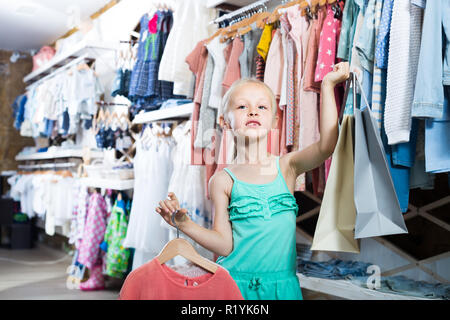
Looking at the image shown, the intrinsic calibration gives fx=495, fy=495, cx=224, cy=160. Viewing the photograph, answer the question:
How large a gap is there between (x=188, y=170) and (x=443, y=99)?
1.68 metres

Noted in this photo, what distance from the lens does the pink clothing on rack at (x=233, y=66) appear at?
2.58 meters

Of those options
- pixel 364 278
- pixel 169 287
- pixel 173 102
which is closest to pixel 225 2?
pixel 173 102

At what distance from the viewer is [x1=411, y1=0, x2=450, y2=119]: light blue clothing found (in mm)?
1588

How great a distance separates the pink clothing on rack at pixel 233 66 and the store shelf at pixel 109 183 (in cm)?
134

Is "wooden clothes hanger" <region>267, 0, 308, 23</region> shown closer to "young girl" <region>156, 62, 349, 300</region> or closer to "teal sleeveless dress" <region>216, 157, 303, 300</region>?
"young girl" <region>156, 62, 349, 300</region>

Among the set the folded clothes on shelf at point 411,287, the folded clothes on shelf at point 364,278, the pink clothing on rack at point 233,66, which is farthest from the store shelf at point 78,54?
the folded clothes on shelf at point 411,287

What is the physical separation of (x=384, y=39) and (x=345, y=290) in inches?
40.7

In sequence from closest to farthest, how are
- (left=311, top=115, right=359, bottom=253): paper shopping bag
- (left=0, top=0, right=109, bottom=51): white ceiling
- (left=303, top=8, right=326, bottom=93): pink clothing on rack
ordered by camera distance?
(left=311, top=115, right=359, bottom=253): paper shopping bag < (left=303, top=8, right=326, bottom=93): pink clothing on rack < (left=0, top=0, right=109, bottom=51): white ceiling

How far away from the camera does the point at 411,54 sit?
5.64 ft

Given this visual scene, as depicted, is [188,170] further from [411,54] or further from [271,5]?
[411,54]

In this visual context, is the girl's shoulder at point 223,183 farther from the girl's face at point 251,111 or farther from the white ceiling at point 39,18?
the white ceiling at point 39,18

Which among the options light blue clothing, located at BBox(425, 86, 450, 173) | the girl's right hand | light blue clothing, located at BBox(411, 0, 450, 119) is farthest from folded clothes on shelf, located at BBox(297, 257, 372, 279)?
the girl's right hand

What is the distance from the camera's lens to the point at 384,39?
71.5 inches

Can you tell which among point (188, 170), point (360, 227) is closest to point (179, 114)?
point (188, 170)
